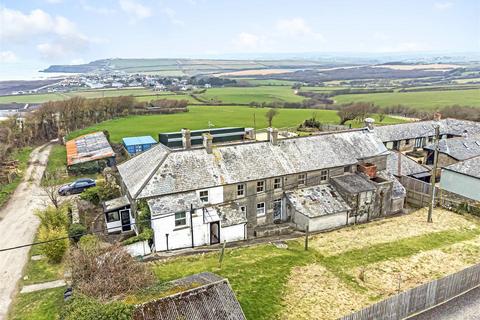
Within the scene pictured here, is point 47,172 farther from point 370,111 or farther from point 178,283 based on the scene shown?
point 370,111

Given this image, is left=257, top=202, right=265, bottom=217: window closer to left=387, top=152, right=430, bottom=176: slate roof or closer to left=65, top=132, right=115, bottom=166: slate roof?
left=387, top=152, right=430, bottom=176: slate roof

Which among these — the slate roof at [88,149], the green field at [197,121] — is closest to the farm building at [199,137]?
the slate roof at [88,149]

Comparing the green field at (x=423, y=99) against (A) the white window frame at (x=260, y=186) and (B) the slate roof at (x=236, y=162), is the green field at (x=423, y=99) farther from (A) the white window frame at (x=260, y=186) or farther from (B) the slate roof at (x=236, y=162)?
(A) the white window frame at (x=260, y=186)

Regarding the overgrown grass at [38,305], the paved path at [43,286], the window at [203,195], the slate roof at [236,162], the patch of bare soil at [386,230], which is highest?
the slate roof at [236,162]

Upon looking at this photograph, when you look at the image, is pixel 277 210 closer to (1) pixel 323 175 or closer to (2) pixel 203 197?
(1) pixel 323 175

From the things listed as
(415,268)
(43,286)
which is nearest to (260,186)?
(415,268)

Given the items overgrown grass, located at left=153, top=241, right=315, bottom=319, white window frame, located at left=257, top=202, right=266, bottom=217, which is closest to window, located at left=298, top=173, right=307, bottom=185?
white window frame, located at left=257, top=202, right=266, bottom=217
